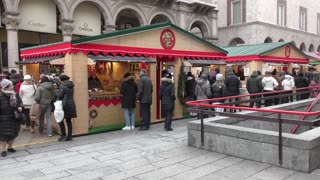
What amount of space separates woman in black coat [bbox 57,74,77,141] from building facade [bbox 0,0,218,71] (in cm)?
968

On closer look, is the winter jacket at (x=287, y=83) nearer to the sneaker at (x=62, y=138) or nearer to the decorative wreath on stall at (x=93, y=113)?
the decorative wreath on stall at (x=93, y=113)

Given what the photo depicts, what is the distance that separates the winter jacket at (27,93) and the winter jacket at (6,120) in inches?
89.8

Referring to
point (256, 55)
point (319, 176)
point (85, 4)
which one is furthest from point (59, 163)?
point (85, 4)

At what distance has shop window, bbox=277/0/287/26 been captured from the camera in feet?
120

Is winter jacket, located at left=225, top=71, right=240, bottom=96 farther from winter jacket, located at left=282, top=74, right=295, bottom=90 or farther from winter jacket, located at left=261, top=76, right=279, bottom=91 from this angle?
winter jacket, located at left=282, top=74, right=295, bottom=90

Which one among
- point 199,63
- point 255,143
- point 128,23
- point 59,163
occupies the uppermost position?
point 128,23

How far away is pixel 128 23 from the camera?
26969 millimetres

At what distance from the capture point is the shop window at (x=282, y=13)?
120ft

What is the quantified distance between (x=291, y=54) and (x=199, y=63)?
35.3 ft

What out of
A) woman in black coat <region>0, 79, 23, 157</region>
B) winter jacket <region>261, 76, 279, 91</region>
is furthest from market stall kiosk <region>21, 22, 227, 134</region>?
winter jacket <region>261, 76, 279, 91</region>

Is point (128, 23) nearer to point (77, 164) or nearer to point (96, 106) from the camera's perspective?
point (96, 106)

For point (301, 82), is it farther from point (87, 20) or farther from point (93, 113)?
point (87, 20)

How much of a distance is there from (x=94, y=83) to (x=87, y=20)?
10.9 meters


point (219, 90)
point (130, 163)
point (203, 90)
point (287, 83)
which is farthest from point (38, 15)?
point (130, 163)
